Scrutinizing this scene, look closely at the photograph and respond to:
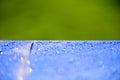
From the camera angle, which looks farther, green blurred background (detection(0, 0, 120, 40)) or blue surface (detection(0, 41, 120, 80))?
green blurred background (detection(0, 0, 120, 40))

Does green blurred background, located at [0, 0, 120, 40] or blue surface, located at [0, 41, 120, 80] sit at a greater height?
green blurred background, located at [0, 0, 120, 40]

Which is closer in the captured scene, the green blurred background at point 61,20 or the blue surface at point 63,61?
the blue surface at point 63,61

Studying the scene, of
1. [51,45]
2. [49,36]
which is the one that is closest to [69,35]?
[49,36]

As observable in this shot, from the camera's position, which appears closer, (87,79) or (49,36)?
(87,79)

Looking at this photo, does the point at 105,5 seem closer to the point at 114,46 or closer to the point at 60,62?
the point at 114,46
